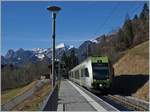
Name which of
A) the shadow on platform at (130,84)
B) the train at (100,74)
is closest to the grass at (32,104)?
the train at (100,74)

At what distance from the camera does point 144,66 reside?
182 feet

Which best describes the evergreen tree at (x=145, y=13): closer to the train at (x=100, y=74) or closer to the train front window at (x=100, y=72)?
the train at (x=100, y=74)

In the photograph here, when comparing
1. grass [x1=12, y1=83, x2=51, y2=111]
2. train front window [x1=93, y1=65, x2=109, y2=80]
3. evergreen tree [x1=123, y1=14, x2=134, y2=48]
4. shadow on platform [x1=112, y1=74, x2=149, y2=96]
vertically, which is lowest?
grass [x1=12, y1=83, x2=51, y2=111]

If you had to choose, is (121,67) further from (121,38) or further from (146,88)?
(121,38)

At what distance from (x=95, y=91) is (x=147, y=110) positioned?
1888 centimetres

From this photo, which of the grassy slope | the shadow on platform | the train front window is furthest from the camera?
the shadow on platform

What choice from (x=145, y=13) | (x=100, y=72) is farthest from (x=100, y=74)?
(x=145, y=13)

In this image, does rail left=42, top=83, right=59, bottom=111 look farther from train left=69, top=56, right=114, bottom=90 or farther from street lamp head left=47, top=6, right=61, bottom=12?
train left=69, top=56, right=114, bottom=90

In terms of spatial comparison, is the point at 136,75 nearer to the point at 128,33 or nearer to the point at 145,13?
the point at 128,33

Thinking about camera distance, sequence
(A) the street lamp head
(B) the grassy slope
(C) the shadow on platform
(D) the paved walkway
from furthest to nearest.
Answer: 1. (C) the shadow on platform
2. (B) the grassy slope
3. (A) the street lamp head
4. (D) the paved walkway

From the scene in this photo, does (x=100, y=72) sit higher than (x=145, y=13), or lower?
lower

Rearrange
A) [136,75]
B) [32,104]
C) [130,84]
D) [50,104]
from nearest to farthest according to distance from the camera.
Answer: [50,104], [32,104], [130,84], [136,75]

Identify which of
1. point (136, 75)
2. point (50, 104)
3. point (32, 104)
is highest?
point (136, 75)

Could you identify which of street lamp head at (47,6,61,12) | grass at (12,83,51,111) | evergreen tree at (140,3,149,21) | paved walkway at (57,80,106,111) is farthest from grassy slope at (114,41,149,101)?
evergreen tree at (140,3,149,21)
